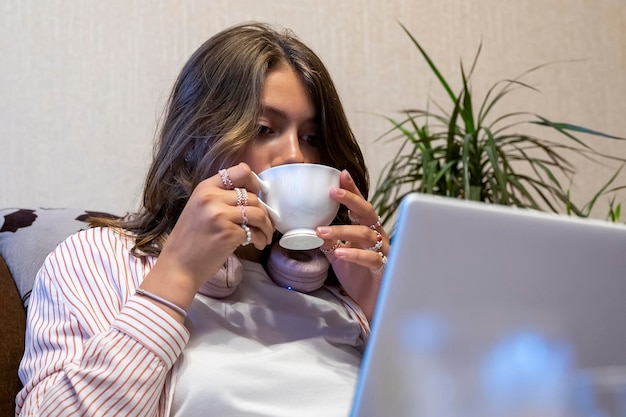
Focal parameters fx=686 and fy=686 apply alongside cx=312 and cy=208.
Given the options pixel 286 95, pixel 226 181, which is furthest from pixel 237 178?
pixel 286 95

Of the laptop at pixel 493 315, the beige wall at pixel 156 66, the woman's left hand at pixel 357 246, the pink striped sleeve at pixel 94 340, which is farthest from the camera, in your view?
the beige wall at pixel 156 66

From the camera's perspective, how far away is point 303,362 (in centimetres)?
91

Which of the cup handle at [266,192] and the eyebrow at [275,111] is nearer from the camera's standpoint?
the cup handle at [266,192]

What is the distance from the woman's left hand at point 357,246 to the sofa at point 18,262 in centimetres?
44

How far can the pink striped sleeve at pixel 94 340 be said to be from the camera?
29.8 inches

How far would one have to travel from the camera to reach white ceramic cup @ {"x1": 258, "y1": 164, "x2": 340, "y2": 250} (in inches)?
32.2

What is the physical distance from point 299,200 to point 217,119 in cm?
24

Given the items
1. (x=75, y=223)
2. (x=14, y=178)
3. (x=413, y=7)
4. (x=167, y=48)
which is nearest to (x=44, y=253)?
(x=75, y=223)

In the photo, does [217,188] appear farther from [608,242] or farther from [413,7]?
[413,7]

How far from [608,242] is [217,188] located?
46 centimetres

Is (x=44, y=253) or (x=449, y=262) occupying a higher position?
(x=449, y=262)

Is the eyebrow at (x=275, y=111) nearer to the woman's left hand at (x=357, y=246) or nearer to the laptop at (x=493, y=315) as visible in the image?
the woman's left hand at (x=357, y=246)

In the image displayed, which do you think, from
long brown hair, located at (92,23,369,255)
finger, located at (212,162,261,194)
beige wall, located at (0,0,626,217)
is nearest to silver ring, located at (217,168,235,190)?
finger, located at (212,162,261,194)

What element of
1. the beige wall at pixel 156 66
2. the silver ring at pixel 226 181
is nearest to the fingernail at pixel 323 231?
the silver ring at pixel 226 181
